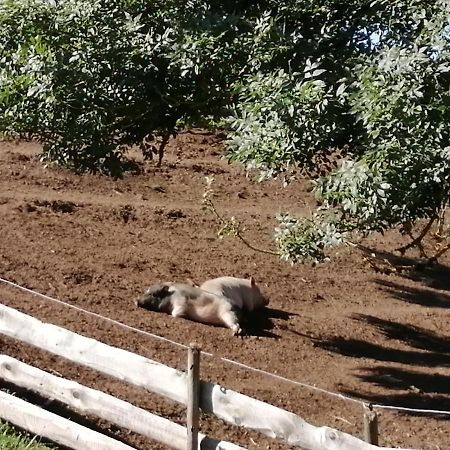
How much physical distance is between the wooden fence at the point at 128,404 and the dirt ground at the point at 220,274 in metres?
0.50

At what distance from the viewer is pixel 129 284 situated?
10.8m

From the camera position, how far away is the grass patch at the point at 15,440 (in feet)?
18.9

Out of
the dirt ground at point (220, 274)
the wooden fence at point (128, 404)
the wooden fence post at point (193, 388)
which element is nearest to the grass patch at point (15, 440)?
the wooden fence at point (128, 404)

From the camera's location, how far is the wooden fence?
4949 mm

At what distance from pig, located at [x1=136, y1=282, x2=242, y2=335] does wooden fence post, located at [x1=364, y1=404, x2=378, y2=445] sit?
5.58 m

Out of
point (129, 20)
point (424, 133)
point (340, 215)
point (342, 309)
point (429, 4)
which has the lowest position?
point (342, 309)

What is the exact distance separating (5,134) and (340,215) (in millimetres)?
2720

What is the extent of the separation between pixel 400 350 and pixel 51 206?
216 inches

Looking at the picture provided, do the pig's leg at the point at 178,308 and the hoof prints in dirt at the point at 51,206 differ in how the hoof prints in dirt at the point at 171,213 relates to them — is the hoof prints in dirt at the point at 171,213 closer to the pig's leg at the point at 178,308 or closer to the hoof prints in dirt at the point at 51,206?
the hoof prints in dirt at the point at 51,206

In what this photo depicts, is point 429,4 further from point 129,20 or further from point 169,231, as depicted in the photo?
point 169,231

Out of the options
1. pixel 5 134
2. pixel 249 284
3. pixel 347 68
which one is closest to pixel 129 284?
pixel 249 284

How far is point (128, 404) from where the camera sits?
5.73 m

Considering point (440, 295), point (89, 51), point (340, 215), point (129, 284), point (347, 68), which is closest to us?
point (347, 68)

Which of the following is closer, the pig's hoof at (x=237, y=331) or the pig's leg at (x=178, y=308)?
the pig's hoof at (x=237, y=331)
